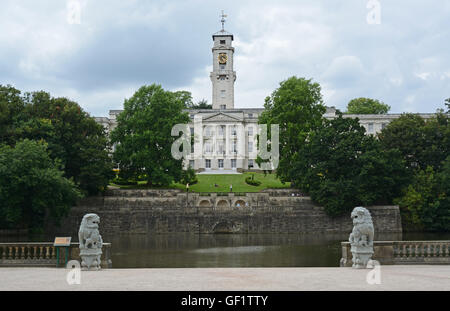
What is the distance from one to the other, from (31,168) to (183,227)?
17.0 metres

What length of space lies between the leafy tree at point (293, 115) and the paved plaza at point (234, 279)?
131ft

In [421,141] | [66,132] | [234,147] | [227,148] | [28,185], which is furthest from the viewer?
[234,147]

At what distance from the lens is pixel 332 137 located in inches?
2153

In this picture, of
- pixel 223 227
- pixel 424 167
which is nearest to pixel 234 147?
pixel 424 167

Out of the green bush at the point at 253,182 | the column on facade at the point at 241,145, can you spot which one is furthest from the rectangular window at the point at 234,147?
the green bush at the point at 253,182

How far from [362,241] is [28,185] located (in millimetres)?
29399

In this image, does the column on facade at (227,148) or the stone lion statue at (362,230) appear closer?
the stone lion statue at (362,230)

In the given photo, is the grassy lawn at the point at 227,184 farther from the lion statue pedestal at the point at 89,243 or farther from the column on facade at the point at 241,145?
the lion statue pedestal at the point at 89,243

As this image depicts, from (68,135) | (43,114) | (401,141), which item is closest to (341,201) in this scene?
(401,141)

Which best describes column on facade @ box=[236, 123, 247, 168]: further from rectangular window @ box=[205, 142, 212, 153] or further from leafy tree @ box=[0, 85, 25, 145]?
leafy tree @ box=[0, 85, 25, 145]

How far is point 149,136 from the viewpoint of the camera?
5650 cm

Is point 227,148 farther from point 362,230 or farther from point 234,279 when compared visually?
point 234,279

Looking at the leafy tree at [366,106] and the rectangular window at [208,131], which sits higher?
the leafy tree at [366,106]

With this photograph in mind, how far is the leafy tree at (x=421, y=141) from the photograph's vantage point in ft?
191
